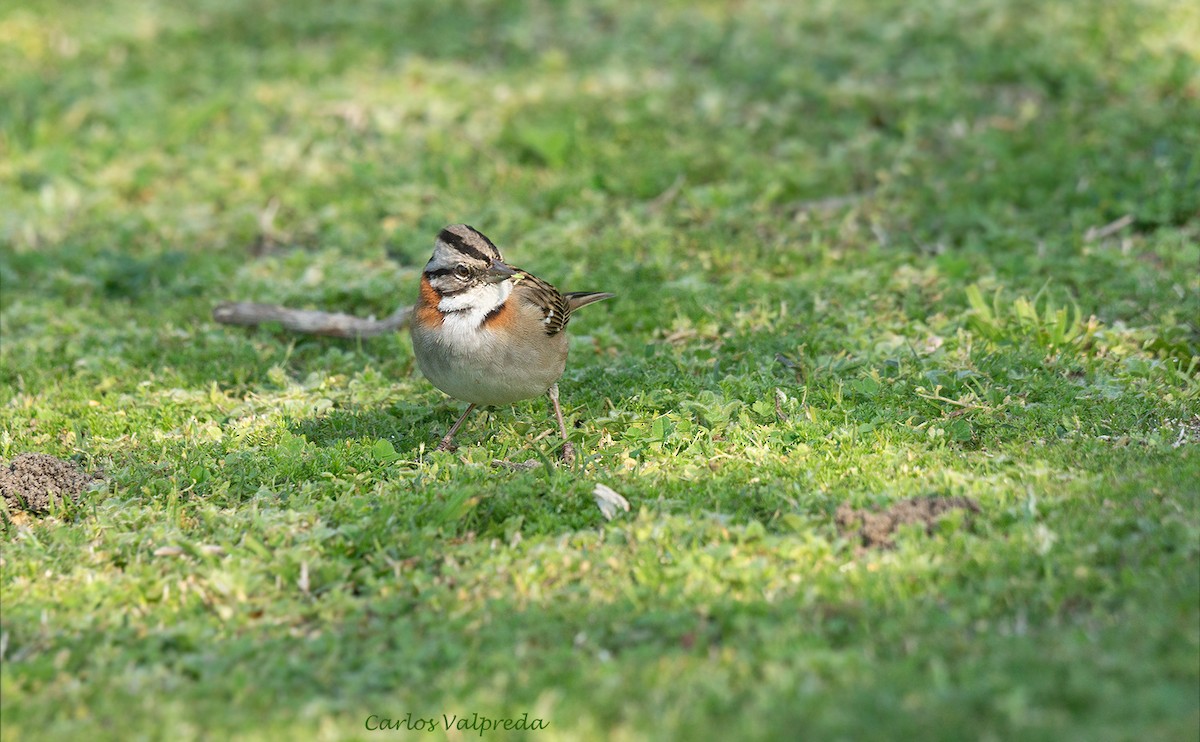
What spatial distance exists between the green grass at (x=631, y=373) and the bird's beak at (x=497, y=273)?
91 cm

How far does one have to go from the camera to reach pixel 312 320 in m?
9.12

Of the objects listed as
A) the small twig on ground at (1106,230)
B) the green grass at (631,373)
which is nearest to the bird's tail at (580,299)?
the green grass at (631,373)

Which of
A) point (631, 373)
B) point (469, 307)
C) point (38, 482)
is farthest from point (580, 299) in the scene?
point (38, 482)

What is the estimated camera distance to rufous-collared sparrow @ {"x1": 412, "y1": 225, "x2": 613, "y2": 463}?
707 cm

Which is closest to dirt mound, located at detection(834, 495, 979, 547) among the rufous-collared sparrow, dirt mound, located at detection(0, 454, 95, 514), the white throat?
the rufous-collared sparrow

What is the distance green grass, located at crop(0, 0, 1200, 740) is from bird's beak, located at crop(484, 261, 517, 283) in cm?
91

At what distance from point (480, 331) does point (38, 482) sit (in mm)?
2455

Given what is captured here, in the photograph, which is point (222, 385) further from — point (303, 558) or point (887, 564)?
point (887, 564)

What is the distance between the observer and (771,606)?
5.27 metres

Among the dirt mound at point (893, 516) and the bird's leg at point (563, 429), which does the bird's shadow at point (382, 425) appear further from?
the dirt mound at point (893, 516)

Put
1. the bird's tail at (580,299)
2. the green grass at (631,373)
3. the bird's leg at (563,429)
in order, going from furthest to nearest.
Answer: the bird's tail at (580,299) < the bird's leg at (563,429) < the green grass at (631,373)

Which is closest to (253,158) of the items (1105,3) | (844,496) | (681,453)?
(681,453)

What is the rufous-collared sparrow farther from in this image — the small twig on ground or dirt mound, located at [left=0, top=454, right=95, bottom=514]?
the small twig on ground

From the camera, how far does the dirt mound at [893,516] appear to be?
19.0 ft
